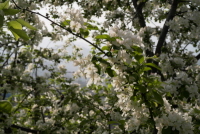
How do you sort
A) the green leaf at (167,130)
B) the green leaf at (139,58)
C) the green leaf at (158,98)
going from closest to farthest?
the green leaf at (158,98), the green leaf at (139,58), the green leaf at (167,130)

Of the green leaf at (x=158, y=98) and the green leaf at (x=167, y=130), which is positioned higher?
the green leaf at (x=158, y=98)

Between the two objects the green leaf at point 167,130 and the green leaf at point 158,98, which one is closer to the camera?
the green leaf at point 158,98

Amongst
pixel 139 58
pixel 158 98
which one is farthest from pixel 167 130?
pixel 139 58

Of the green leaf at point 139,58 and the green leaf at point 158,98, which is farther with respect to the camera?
the green leaf at point 139,58

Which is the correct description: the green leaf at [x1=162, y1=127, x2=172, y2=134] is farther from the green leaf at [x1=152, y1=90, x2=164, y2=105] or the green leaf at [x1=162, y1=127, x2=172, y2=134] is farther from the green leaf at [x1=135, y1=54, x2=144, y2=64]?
the green leaf at [x1=135, y1=54, x2=144, y2=64]

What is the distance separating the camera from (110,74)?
1.54 meters

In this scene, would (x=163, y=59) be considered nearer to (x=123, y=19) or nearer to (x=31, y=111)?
(x=123, y=19)

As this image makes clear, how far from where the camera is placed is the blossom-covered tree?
62.5 inches

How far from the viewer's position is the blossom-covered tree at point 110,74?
5.21 feet

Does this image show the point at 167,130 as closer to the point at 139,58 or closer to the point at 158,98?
the point at 158,98

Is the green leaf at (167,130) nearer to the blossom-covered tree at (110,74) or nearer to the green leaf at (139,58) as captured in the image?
the blossom-covered tree at (110,74)

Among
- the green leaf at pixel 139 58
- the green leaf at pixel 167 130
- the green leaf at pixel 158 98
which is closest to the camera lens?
the green leaf at pixel 158 98

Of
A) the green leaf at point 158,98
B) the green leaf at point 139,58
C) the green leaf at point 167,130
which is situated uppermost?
the green leaf at point 139,58

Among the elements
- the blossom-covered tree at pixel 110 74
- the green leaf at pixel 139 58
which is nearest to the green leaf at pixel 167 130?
the blossom-covered tree at pixel 110 74
